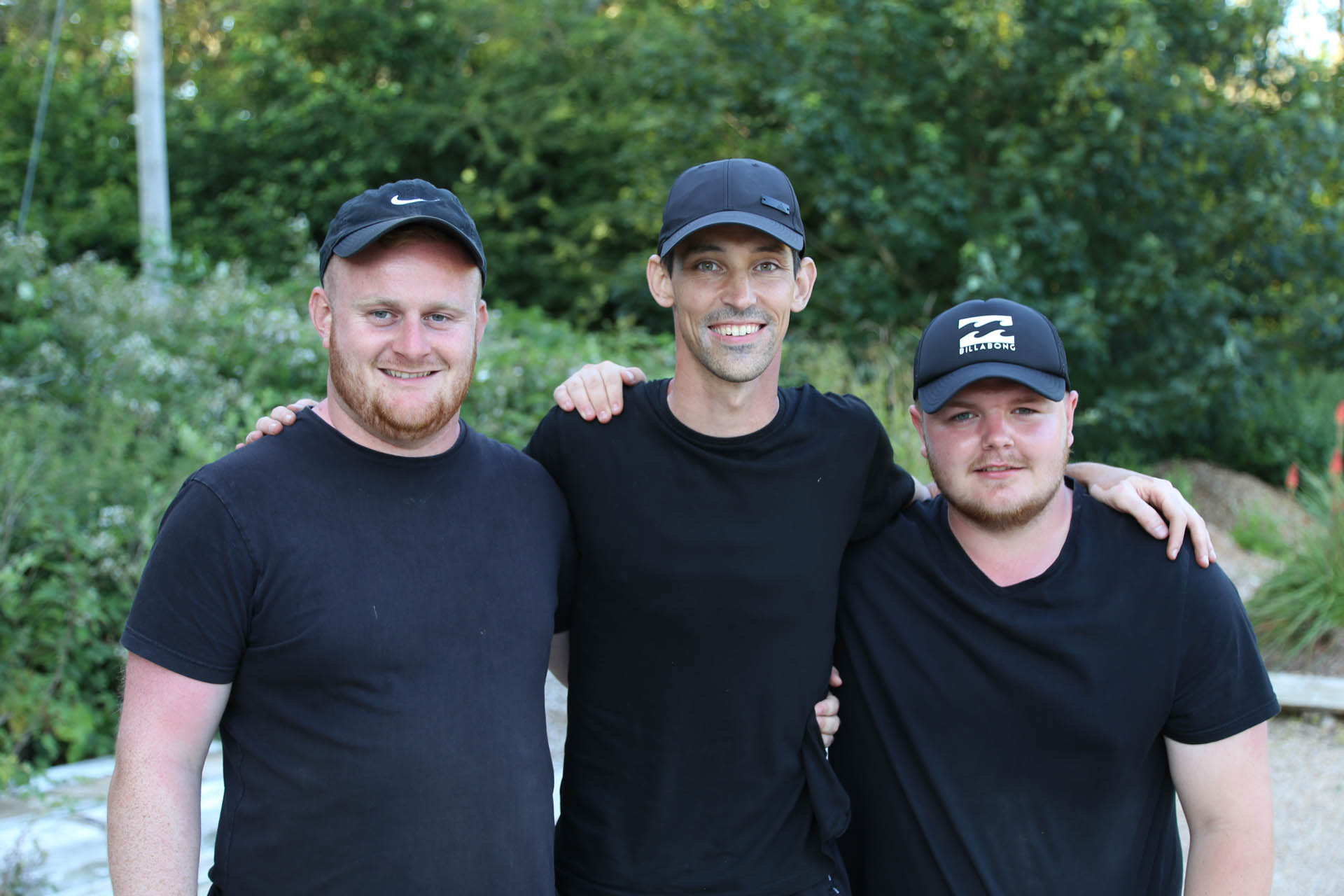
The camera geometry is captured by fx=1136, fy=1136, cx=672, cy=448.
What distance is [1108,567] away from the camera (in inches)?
98.7

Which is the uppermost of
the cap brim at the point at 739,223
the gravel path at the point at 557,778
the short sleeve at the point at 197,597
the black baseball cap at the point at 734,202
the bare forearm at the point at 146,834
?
the black baseball cap at the point at 734,202

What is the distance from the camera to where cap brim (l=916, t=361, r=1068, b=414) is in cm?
254

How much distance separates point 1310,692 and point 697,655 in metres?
4.98

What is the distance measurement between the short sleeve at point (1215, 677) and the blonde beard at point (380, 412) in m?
1.60

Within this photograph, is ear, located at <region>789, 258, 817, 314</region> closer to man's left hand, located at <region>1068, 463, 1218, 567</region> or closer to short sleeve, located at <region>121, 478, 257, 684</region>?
man's left hand, located at <region>1068, 463, 1218, 567</region>

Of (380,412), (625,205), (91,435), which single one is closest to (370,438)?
(380,412)

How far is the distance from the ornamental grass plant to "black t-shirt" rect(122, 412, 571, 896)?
232 inches

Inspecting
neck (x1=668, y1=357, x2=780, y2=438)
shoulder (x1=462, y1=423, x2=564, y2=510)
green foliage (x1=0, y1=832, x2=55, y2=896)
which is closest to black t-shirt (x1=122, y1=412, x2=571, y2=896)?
shoulder (x1=462, y1=423, x2=564, y2=510)

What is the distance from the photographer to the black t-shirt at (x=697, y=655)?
247 centimetres

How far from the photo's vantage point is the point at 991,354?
257 centimetres

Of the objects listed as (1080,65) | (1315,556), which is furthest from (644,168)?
(1315,556)

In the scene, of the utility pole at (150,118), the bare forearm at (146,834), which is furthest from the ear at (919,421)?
the utility pole at (150,118)

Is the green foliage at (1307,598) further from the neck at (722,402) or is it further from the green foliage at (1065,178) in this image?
the neck at (722,402)

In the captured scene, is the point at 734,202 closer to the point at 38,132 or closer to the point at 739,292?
the point at 739,292
